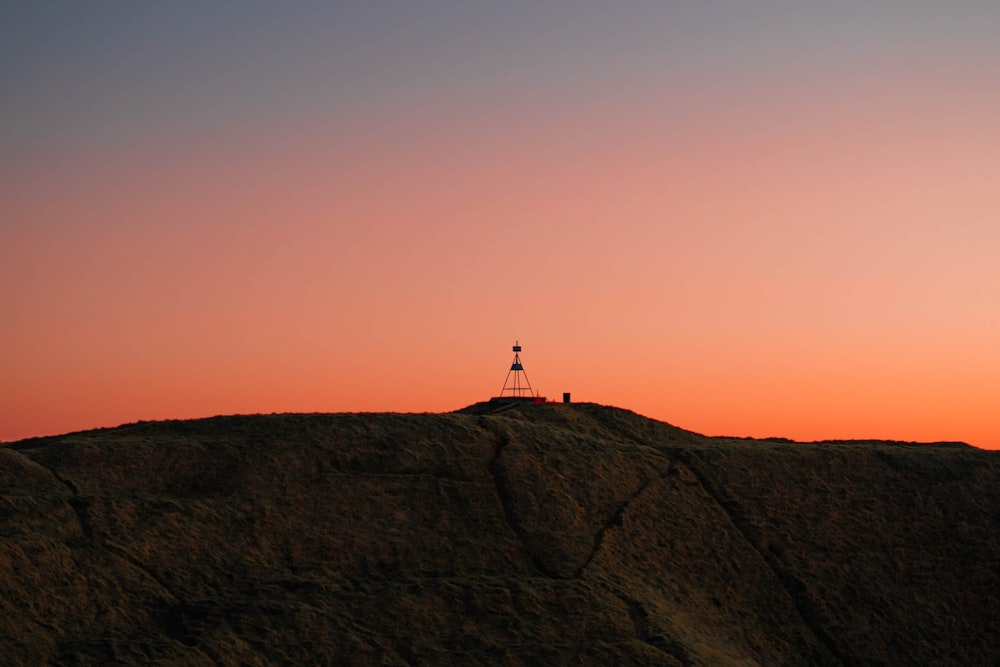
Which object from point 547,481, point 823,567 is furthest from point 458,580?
point 823,567

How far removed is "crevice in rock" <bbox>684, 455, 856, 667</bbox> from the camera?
80.4ft

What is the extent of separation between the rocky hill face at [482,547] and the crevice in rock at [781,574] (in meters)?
0.05

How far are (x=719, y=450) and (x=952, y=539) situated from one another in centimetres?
620

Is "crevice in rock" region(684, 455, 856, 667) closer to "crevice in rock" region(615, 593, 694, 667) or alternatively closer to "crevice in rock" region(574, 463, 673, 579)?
"crevice in rock" region(574, 463, 673, 579)

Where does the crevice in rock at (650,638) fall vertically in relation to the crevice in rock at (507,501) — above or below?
below

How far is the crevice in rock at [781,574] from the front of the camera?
80.4 feet

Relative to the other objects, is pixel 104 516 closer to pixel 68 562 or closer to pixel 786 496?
pixel 68 562

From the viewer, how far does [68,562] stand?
69.3 feet

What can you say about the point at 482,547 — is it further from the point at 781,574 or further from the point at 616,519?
the point at 781,574

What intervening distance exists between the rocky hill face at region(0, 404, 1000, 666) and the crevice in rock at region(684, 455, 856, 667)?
0.05 m

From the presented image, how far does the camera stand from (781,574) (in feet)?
84.8

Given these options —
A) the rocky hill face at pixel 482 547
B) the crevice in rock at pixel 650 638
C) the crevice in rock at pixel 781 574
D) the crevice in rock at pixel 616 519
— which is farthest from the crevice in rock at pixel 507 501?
the crevice in rock at pixel 781 574

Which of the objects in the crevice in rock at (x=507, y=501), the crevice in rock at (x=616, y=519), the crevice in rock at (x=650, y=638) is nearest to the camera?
the crevice in rock at (x=650, y=638)

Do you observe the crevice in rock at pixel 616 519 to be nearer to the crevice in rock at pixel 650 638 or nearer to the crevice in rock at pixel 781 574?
the crevice in rock at pixel 781 574
